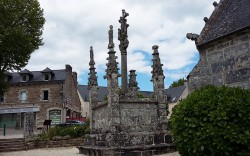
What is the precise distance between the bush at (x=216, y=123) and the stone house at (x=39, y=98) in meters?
31.3

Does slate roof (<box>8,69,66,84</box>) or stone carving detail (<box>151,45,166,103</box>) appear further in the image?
slate roof (<box>8,69,66,84</box>)

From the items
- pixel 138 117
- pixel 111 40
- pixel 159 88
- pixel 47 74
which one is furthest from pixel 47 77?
pixel 138 117

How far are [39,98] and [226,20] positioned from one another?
106ft

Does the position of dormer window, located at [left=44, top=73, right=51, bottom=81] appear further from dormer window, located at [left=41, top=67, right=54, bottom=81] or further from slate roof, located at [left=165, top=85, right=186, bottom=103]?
slate roof, located at [left=165, top=85, right=186, bottom=103]

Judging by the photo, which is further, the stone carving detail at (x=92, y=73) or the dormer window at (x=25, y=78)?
the dormer window at (x=25, y=78)

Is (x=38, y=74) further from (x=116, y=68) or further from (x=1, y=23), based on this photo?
(x=116, y=68)

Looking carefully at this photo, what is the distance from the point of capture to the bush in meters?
6.42

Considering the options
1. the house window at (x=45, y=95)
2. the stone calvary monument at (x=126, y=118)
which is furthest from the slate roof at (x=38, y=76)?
the stone calvary monument at (x=126, y=118)

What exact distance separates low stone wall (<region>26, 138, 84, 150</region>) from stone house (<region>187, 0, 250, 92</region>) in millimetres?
12519

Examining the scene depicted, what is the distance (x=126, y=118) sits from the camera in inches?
465

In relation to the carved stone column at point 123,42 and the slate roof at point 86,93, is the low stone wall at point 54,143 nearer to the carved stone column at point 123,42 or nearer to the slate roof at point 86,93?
the carved stone column at point 123,42

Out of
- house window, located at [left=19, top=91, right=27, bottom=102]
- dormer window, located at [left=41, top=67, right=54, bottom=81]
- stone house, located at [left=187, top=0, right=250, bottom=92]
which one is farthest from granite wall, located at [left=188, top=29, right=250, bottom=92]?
house window, located at [left=19, top=91, right=27, bottom=102]

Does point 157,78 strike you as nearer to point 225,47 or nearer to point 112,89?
point 112,89

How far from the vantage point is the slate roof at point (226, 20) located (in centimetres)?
798
